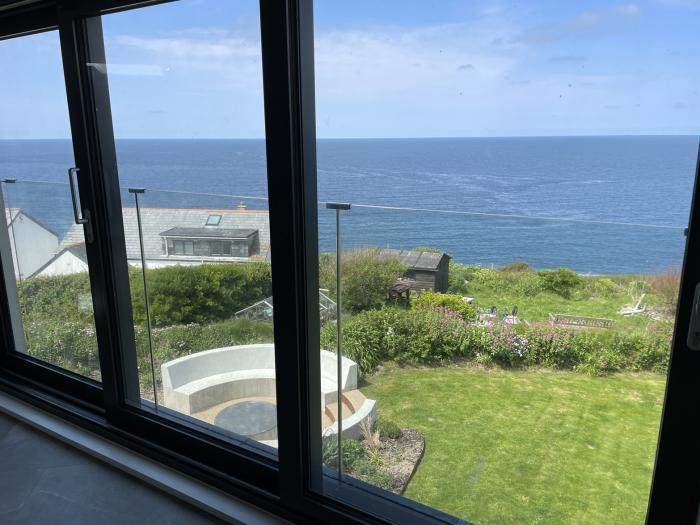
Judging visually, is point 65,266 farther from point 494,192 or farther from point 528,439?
point 528,439

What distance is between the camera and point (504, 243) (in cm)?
151

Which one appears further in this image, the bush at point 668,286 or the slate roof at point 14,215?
the slate roof at point 14,215

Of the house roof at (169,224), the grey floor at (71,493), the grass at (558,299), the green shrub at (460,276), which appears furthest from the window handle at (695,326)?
the grey floor at (71,493)

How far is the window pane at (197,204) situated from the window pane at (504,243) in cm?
27

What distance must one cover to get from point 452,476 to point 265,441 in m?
0.73

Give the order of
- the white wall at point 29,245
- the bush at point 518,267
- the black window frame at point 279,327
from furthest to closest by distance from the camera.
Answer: the white wall at point 29,245, the bush at point 518,267, the black window frame at point 279,327

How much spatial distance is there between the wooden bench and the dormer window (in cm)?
121

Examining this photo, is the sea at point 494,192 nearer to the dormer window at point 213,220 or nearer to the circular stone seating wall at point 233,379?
the dormer window at point 213,220

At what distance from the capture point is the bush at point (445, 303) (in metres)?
1.66

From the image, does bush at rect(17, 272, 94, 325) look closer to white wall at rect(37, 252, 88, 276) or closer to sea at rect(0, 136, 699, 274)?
white wall at rect(37, 252, 88, 276)

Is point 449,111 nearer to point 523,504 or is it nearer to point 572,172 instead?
→ point 572,172

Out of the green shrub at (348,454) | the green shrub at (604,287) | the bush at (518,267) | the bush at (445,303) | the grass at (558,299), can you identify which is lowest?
the green shrub at (348,454)

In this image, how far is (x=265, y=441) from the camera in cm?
204

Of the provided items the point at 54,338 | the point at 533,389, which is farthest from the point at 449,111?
the point at 54,338
